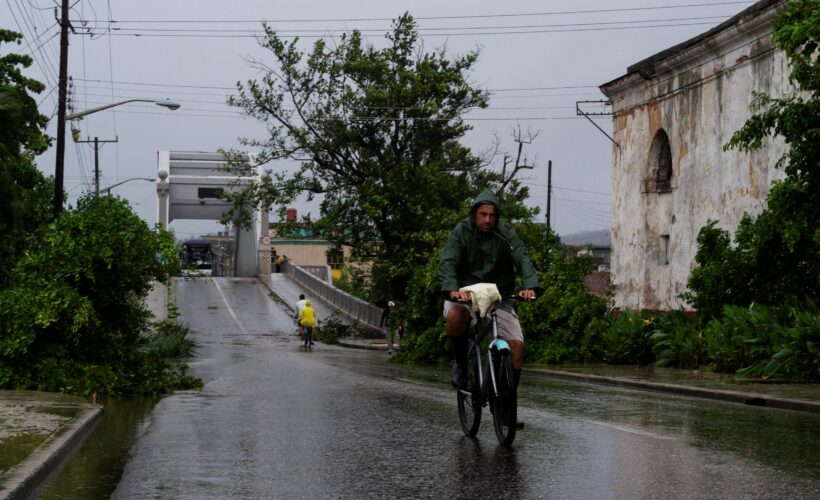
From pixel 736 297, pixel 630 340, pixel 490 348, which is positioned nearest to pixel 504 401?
pixel 490 348

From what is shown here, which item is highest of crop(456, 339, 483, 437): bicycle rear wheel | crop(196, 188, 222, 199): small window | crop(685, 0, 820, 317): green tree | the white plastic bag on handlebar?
crop(196, 188, 222, 199): small window

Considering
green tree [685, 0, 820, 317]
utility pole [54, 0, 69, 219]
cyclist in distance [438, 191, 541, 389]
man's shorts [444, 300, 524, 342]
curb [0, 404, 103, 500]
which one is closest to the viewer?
curb [0, 404, 103, 500]

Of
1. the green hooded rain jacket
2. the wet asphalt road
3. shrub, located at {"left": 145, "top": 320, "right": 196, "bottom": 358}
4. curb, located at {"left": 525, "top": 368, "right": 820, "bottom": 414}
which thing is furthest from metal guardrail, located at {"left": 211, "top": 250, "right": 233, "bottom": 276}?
the green hooded rain jacket

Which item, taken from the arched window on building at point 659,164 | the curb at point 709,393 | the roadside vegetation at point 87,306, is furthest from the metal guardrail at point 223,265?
the roadside vegetation at point 87,306

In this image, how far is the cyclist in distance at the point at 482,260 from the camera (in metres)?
8.80

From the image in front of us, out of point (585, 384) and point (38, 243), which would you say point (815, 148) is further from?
point (38, 243)

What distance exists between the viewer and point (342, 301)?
190ft

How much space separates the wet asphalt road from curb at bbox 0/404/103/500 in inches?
21.5

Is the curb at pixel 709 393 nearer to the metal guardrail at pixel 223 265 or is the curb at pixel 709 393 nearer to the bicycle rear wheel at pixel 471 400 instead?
the bicycle rear wheel at pixel 471 400

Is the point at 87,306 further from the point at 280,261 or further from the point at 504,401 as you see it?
the point at 280,261

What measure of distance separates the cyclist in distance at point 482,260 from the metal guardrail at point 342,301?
41455 millimetres

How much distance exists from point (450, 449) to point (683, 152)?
24675 mm

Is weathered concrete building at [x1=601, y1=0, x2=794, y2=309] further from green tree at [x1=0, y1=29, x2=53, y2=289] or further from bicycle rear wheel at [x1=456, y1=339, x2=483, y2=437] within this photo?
bicycle rear wheel at [x1=456, y1=339, x2=483, y2=437]

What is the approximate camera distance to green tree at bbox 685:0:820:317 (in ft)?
57.0
